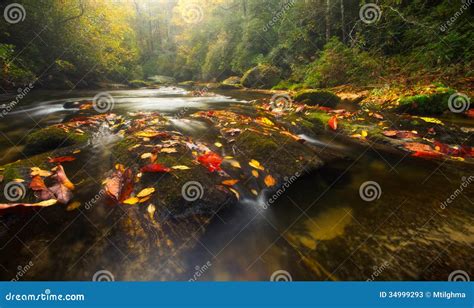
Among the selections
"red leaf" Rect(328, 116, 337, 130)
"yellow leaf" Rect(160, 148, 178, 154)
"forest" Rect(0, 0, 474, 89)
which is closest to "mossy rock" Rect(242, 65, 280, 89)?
"forest" Rect(0, 0, 474, 89)

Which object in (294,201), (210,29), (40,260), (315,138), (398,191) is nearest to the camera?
(40,260)

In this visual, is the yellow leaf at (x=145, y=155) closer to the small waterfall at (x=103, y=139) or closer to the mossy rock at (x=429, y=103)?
the small waterfall at (x=103, y=139)

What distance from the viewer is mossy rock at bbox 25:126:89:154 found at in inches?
183

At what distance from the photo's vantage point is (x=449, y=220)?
9.89 feet

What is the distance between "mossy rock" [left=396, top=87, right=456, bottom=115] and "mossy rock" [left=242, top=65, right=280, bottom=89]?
11968 millimetres

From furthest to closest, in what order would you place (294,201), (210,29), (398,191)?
(210,29)
(398,191)
(294,201)

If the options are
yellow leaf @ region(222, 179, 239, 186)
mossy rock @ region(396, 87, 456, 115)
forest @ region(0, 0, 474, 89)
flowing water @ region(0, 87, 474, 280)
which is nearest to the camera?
flowing water @ region(0, 87, 474, 280)

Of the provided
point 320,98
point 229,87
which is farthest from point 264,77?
point 320,98

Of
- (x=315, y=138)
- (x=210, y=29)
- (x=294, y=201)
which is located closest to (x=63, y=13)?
(x=210, y=29)

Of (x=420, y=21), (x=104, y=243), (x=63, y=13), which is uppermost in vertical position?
(x=63, y=13)

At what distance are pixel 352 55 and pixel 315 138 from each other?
1048 centimetres

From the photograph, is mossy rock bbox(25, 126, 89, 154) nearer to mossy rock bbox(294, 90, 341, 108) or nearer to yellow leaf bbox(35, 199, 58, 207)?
yellow leaf bbox(35, 199, 58, 207)

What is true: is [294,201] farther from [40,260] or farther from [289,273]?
[40,260]

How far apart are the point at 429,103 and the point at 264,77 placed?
12894mm
